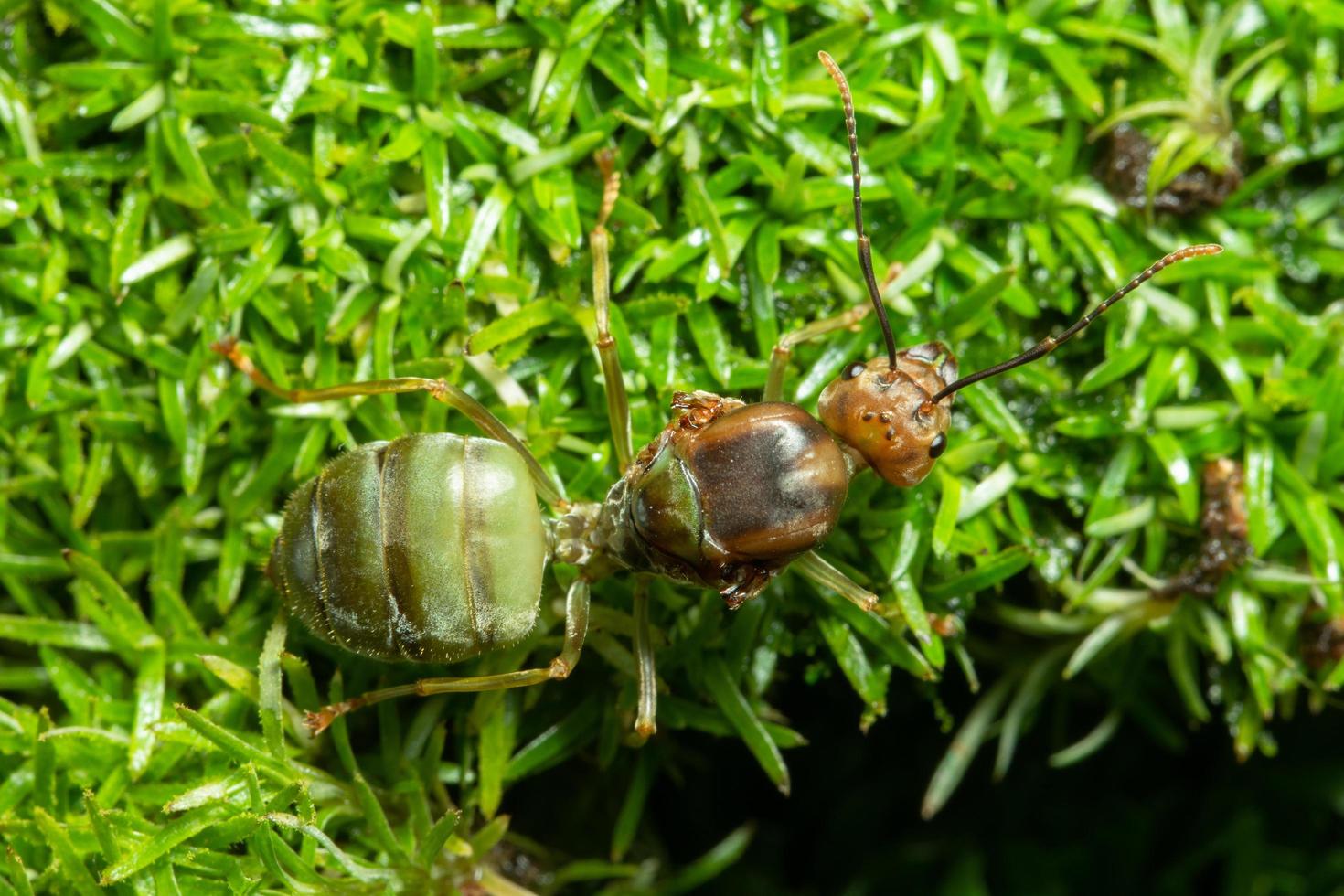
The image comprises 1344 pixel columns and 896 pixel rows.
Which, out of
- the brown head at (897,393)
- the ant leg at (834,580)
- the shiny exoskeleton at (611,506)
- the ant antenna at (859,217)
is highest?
the ant antenna at (859,217)

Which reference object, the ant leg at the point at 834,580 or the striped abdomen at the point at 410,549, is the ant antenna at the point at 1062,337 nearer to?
the ant leg at the point at 834,580

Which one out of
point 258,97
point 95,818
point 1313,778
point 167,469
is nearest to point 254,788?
point 95,818

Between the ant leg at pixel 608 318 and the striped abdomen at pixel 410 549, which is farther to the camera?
the ant leg at pixel 608 318

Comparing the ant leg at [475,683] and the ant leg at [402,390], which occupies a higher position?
the ant leg at [402,390]

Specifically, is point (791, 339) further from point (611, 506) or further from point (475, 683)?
point (475, 683)

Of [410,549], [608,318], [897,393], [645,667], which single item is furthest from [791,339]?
[410,549]

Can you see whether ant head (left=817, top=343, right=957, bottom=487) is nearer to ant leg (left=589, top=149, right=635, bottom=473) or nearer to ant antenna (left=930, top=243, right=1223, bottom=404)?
ant antenna (left=930, top=243, right=1223, bottom=404)

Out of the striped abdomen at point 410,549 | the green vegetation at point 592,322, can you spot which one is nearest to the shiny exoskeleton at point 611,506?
the striped abdomen at point 410,549
